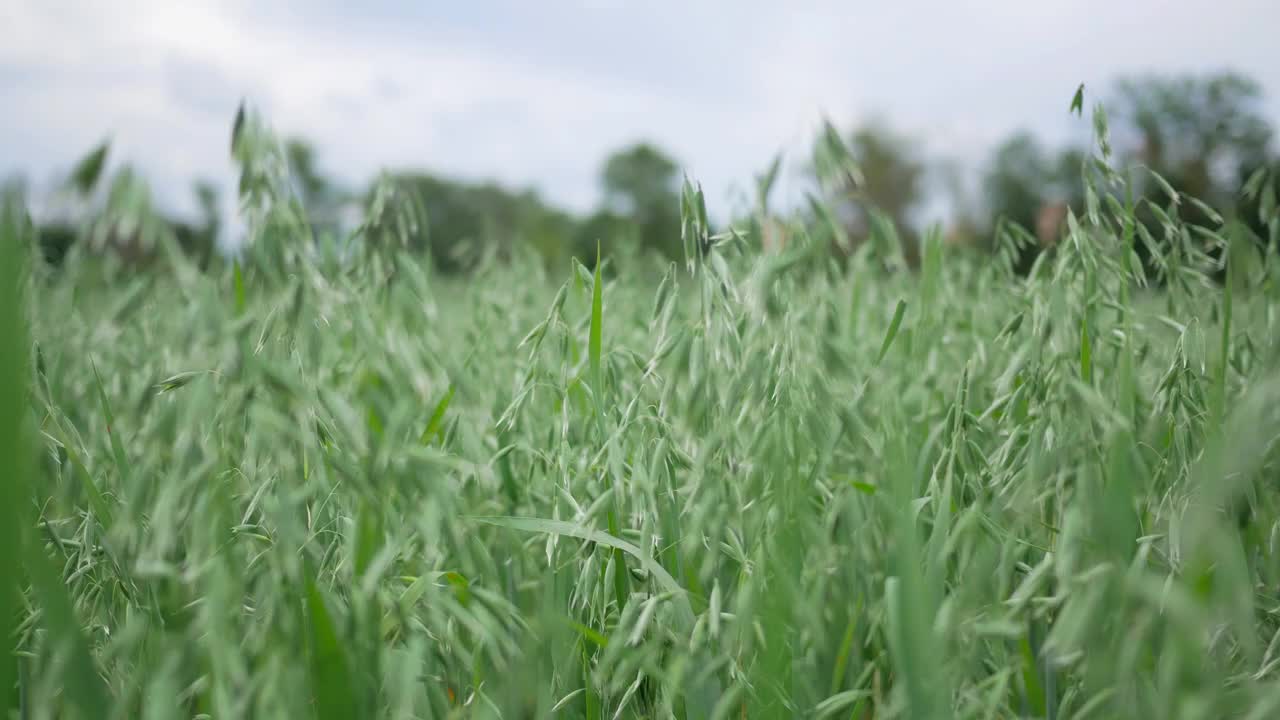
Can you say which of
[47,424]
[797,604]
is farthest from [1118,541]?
[47,424]

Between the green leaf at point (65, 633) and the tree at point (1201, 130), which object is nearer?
the green leaf at point (65, 633)

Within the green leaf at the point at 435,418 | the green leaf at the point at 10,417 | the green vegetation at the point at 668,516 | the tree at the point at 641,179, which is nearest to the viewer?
the green leaf at the point at 10,417

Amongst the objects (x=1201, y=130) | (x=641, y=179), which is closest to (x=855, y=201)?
(x=1201, y=130)

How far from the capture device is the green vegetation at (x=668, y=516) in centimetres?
66

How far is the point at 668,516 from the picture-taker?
45.4 inches

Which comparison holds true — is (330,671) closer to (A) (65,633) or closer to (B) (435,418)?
(A) (65,633)

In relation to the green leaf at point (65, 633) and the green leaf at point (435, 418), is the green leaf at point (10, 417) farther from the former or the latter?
the green leaf at point (435, 418)

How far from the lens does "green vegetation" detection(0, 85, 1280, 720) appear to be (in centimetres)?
66

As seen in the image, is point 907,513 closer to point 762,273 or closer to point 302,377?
point 762,273

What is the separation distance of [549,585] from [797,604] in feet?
1.05

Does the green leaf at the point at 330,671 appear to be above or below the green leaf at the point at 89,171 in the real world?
below

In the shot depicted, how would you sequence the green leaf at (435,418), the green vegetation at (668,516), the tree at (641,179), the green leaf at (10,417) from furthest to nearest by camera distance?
the tree at (641,179)
the green leaf at (435,418)
the green vegetation at (668,516)
the green leaf at (10,417)

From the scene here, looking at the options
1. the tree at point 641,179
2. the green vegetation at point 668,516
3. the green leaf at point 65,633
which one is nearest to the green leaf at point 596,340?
the green vegetation at point 668,516

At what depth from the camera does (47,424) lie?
1350mm
